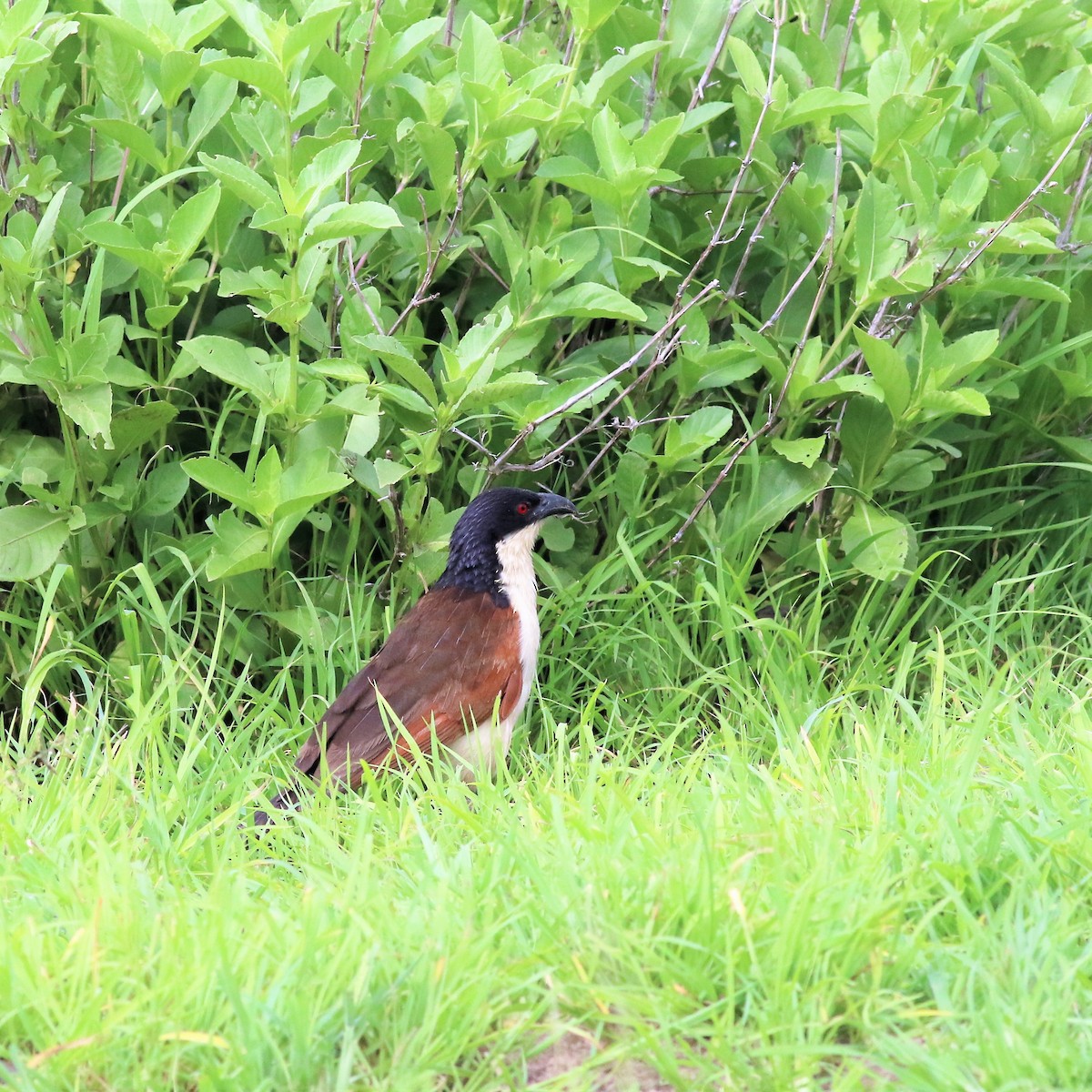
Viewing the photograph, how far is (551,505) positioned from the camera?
13.8ft

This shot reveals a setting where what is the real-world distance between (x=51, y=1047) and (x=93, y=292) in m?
2.25

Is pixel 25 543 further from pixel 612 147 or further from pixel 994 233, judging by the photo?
pixel 994 233

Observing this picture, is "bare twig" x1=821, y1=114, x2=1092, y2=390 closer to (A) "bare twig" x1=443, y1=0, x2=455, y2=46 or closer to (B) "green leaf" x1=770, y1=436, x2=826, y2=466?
(B) "green leaf" x1=770, y1=436, x2=826, y2=466

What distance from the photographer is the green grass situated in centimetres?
228

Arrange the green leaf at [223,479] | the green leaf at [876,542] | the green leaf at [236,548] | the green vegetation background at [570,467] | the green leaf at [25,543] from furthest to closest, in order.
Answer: the green leaf at [876,542], the green leaf at [25,543], the green leaf at [236,548], the green leaf at [223,479], the green vegetation background at [570,467]

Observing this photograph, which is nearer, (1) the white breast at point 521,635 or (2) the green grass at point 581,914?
(2) the green grass at point 581,914

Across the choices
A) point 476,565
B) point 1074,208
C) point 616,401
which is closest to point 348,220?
point 616,401

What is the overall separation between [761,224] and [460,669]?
5.22 feet

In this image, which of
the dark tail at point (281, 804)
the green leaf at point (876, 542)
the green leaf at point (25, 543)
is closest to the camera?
the dark tail at point (281, 804)

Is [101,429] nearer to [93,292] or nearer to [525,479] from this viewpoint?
[93,292]

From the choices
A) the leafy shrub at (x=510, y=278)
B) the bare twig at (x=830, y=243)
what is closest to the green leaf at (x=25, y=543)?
the leafy shrub at (x=510, y=278)

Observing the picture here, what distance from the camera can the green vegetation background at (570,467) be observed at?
2.69 metres

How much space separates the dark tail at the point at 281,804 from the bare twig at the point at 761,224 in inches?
79.0

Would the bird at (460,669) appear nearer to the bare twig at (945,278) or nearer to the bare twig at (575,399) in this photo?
the bare twig at (575,399)
